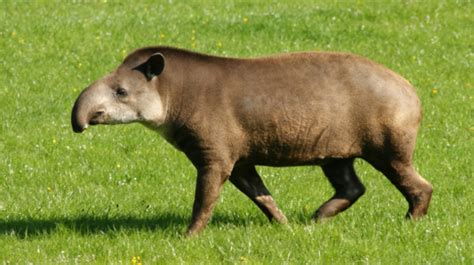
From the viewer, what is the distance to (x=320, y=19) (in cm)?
2216

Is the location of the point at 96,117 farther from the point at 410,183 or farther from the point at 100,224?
the point at 410,183

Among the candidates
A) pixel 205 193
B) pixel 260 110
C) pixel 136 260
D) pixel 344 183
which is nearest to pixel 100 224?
pixel 205 193

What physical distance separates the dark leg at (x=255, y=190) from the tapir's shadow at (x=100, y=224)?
0.79 feet

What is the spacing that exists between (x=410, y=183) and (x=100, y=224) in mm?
3055

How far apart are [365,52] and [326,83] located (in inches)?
392

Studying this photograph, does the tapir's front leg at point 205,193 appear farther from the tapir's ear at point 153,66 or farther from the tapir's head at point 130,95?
the tapir's ear at point 153,66

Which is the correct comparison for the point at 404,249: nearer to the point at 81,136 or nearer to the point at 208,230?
the point at 208,230

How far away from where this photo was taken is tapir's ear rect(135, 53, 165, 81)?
33.7 feet

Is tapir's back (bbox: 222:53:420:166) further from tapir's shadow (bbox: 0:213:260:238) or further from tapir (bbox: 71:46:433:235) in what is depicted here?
tapir's shadow (bbox: 0:213:260:238)

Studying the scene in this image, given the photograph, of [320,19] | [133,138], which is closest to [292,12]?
[320,19]

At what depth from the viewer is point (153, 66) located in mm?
10352

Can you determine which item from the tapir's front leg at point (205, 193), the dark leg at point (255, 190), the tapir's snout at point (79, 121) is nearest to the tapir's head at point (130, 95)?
the tapir's snout at point (79, 121)

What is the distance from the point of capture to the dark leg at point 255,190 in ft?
36.1

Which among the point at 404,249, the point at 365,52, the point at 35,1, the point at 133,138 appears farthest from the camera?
the point at 35,1
